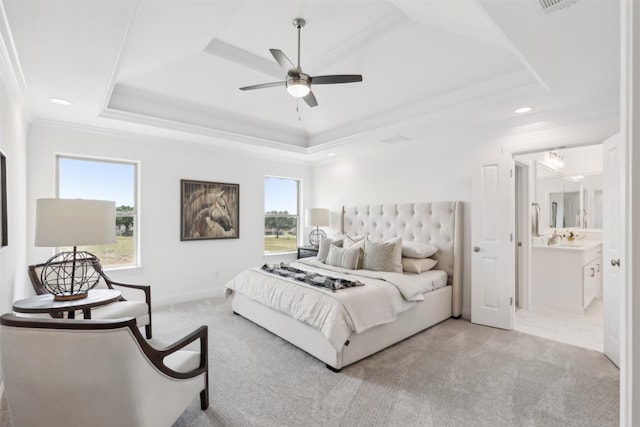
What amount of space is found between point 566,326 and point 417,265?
6.04 feet

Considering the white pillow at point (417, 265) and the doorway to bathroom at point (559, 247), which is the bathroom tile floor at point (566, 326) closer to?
the doorway to bathroom at point (559, 247)

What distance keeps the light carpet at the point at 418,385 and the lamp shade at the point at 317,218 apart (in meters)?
2.43

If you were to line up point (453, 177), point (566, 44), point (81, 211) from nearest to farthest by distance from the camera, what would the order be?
point (566, 44), point (81, 211), point (453, 177)

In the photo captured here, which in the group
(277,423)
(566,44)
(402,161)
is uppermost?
(566,44)

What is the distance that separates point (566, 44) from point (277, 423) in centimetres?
308

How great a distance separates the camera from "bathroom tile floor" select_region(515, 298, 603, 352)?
11.0 feet

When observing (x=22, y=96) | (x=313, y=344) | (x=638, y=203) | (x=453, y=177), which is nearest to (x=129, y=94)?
(x=22, y=96)

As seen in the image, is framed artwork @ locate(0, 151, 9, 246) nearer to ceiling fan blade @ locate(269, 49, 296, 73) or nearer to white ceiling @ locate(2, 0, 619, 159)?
white ceiling @ locate(2, 0, 619, 159)

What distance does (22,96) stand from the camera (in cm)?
285

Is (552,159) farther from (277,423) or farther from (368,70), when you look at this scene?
(277,423)

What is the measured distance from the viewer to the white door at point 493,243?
3.65 metres

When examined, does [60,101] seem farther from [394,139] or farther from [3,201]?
[394,139]

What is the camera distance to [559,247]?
4.28 metres

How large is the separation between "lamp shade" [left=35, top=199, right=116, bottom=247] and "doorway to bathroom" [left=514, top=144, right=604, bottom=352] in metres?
4.27
